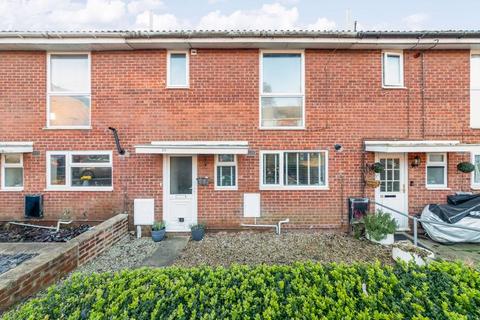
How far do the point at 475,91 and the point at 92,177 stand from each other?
13877 millimetres

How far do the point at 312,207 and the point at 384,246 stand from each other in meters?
2.27

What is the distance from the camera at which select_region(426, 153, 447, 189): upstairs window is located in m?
7.45

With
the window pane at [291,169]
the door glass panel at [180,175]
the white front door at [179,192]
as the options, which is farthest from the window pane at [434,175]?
the door glass panel at [180,175]

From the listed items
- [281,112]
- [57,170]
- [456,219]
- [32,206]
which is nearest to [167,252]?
[57,170]

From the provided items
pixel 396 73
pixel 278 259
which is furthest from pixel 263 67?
pixel 278 259

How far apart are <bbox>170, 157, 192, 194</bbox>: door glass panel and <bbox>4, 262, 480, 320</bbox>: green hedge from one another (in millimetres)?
4738

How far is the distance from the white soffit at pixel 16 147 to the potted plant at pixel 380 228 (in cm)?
1137

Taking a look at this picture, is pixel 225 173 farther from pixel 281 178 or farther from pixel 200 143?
pixel 281 178

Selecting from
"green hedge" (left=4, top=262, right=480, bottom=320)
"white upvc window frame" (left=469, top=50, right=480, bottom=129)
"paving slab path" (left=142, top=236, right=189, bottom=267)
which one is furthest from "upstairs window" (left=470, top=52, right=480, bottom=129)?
"paving slab path" (left=142, top=236, right=189, bottom=267)

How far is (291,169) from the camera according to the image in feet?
24.6

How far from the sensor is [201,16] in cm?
826

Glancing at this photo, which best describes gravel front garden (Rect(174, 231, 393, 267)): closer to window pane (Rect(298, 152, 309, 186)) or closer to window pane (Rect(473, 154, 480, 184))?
window pane (Rect(298, 152, 309, 186))

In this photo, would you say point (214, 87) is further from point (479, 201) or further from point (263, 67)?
point (479, 201)

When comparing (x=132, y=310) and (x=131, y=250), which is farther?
(x=131, y=250)
